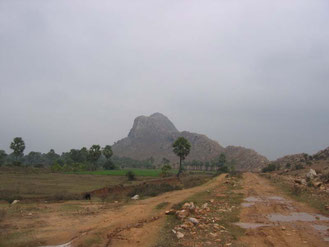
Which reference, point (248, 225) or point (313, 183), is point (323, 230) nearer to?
point (248, 225)

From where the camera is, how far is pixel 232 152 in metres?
148

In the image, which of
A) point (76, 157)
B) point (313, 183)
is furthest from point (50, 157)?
point (313, 183)

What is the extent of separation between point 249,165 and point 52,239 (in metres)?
123

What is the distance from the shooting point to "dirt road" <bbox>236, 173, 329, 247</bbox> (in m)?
8.25

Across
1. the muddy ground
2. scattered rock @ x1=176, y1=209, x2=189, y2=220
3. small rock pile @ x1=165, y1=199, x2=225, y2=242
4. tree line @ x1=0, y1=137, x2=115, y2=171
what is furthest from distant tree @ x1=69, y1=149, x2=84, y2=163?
scattered rock @ x1=176, y1=209, x2=189, y2=220

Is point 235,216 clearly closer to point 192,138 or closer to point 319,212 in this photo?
point 319,212

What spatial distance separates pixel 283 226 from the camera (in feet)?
33.4

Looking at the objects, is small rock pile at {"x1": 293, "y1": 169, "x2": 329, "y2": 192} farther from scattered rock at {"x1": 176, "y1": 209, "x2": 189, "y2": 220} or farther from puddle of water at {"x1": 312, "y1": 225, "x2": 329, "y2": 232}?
scattered rock at {"x1": 176, "y1": 209, "x2": 189, "y2": 220}

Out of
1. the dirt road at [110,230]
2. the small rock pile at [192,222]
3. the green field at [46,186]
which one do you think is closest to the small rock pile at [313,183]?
the small rock pile at [192,222]

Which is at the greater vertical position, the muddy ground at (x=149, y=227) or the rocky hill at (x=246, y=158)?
the rocky hill at (x=246, y=158)

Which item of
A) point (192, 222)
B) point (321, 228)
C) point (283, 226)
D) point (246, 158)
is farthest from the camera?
point (246, 158)

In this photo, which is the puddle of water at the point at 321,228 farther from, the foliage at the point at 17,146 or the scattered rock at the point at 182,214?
the foliage at the point at 17,146

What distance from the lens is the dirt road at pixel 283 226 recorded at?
825 centimetres

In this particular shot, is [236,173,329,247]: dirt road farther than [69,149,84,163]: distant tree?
No
